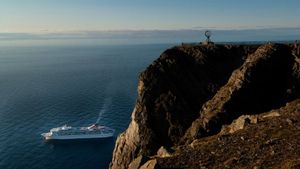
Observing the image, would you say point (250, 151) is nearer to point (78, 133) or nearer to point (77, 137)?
point (78, 133)

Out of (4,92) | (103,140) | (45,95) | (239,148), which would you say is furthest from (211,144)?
(4,92)

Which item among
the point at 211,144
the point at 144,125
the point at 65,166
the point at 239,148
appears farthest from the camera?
the point at 65,166

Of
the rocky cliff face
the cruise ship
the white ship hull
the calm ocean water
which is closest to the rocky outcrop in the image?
the rocky cliff face

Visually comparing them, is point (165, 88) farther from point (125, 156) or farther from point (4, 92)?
point (4, 92)

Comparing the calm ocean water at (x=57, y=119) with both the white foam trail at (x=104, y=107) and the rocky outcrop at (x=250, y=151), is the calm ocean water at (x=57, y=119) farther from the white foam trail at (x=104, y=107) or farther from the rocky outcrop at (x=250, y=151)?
the rocky outcrop at (x=250, y=151)

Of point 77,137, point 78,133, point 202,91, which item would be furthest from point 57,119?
point 202,91

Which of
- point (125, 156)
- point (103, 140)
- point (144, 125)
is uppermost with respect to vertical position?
point (144, 125)

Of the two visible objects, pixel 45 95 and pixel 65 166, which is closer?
pixel 65 166
